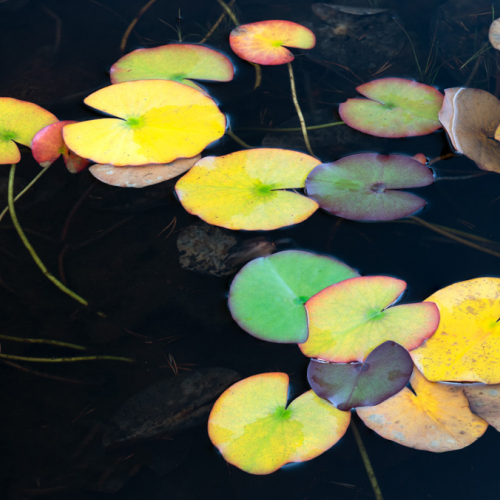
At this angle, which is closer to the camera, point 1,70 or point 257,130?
point 257,130

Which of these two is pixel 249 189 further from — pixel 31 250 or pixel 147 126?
pixel 31 250

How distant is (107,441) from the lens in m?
1.40

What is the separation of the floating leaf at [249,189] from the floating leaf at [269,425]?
2.17 ft

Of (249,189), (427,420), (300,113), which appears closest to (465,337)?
(427,420)

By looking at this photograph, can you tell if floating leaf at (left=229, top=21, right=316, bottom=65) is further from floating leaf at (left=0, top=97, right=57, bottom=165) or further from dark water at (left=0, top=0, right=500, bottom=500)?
floating leaf at (left=0, top=97, right=57, bottom=165)

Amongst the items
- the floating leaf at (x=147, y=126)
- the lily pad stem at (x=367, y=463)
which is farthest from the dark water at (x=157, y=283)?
the floating leaf at (x=147, y=126)

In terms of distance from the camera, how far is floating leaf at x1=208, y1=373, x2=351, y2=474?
1313 millimetres

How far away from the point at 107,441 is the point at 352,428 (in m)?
0.89

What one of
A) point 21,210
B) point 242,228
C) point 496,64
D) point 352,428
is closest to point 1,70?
point 21,210

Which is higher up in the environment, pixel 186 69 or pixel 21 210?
pixel 186 69

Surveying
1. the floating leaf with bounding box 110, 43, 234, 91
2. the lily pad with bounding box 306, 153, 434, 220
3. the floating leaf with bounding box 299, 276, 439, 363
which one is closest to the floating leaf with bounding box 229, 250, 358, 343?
the floating leaf with bounding box 299, 276, 439, 363

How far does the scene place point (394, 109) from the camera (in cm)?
202

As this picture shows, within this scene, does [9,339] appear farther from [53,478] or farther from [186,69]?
[186,69]

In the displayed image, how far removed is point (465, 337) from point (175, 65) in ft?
6.32
